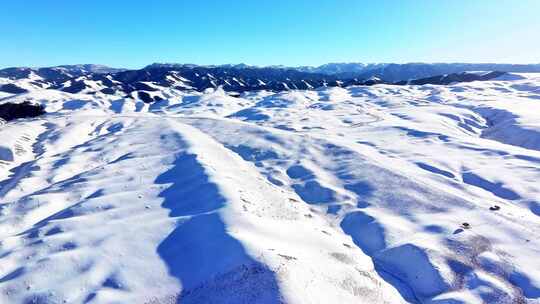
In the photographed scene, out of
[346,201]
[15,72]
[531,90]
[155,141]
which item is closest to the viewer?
[346,201]

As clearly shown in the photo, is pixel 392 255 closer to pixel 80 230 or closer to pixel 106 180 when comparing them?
pixel 80 230

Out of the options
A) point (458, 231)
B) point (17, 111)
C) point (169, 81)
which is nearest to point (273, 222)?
→ point (458, 231)

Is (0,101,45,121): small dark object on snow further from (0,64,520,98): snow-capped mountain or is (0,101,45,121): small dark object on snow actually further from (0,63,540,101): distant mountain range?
(0,63,540,101): distant mountain range

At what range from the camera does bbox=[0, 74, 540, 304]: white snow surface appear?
8891 mm

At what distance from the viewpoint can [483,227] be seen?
11.6m

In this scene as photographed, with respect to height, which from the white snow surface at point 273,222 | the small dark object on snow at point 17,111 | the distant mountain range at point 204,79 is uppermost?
the white snow surface at point 273,222

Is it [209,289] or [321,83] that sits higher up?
[209,289]

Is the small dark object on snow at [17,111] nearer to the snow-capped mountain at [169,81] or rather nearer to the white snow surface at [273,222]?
the white snow surface at [273,222]

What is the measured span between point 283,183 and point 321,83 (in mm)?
105223

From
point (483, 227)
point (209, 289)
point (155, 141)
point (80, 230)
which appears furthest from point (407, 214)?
point (155, 141)

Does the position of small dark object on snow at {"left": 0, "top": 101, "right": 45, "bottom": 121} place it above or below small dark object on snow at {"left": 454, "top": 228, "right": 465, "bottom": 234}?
below

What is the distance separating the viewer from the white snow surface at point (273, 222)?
8.89 m

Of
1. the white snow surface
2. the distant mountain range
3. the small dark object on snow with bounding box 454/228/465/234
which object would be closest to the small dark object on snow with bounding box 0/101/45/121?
the white snow surface

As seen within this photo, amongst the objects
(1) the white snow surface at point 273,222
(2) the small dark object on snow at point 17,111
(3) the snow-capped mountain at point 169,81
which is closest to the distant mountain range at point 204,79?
(3) the snow-capped mountain at point 169,81
